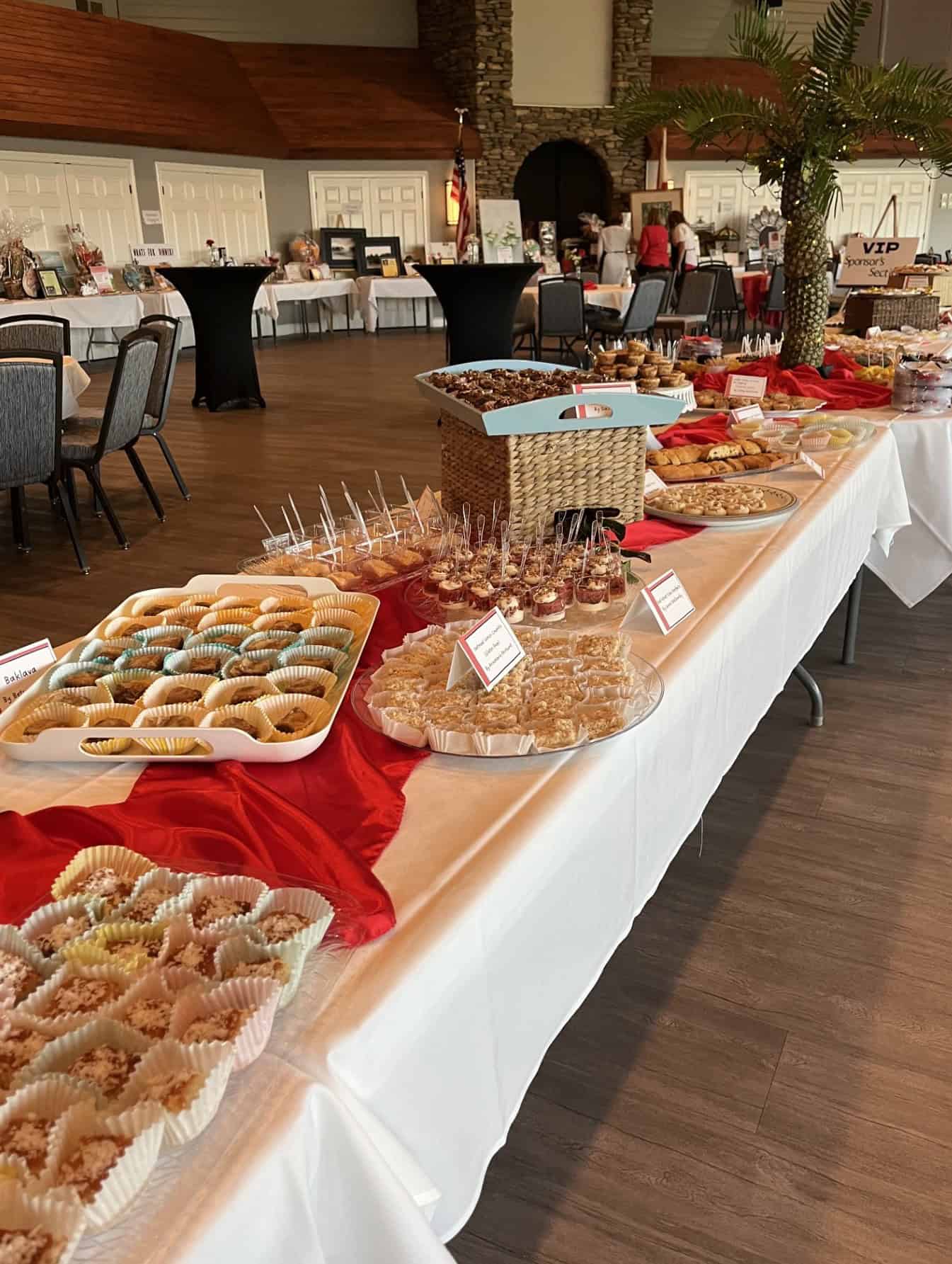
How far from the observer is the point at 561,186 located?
15336 millimetres

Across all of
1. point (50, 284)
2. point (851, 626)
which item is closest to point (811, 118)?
point (851, 626)

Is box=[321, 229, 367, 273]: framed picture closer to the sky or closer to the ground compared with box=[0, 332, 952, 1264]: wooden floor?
closer to the sky

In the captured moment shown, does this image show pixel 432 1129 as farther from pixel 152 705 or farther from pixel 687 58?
pixel 687 58

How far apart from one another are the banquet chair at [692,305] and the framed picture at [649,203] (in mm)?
4961

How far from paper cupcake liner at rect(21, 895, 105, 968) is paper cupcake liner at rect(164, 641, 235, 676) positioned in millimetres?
440

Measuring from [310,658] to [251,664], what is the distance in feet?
0.26

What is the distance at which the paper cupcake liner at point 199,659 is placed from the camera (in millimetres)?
1248

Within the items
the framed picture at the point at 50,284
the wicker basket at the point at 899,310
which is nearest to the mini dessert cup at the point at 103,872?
the wicker basket at the point at 899,310

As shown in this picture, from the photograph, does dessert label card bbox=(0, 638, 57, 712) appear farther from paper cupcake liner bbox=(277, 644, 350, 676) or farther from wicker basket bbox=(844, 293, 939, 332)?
wicker basket bbox=(844, 293, 939, 332)

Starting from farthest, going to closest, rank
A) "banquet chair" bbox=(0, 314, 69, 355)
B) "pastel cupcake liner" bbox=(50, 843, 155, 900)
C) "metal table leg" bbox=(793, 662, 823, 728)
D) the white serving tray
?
"banquet chair" bbox=(0, 314, 69, 355), "metal table leg" bbox=(793, 662, 823, 728), the white serving tray, "pastel cupcake liner" bbox=(50, 843, 155, 900)

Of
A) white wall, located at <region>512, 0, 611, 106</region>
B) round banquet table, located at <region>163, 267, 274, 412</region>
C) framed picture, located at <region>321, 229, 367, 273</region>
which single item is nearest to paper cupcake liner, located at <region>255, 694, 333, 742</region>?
round banquet table, located at <region>163, 267, 274, 412</region>

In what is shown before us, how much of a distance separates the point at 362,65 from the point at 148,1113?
48.9 feet

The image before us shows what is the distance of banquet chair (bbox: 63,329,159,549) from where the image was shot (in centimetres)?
418

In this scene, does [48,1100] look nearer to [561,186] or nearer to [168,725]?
[168,725]
